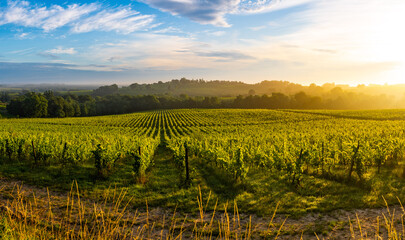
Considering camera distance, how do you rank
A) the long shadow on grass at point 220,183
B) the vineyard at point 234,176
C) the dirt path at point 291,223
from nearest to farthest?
the dirt path at point 291,223 < the vineyard at point 234,176 < the long shadow on grass at point 220,183

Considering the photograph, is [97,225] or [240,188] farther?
[240,188]

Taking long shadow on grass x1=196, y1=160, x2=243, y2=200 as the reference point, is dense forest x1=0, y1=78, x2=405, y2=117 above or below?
above

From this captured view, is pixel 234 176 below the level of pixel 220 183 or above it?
above

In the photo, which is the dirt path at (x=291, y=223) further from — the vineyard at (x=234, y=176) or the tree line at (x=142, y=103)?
the tree line at (x=142, y=103)

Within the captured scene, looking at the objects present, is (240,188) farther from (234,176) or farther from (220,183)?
(220,183)

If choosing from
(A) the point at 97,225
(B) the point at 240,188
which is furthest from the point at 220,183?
(A) the point at 97,225

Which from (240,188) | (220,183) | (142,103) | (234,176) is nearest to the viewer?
(240,188)

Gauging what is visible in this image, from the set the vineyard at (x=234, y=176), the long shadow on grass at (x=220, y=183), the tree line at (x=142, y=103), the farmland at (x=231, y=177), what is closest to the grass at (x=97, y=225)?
the vineyard at (x=234, y=176)

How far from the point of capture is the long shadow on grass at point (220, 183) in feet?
42.3

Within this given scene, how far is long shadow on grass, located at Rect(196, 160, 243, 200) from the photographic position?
12.9 metres

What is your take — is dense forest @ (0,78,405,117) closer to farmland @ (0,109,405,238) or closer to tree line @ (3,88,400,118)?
tree line @ (3,88,400,118)

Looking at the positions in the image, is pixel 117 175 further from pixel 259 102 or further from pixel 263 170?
pixel 259 102

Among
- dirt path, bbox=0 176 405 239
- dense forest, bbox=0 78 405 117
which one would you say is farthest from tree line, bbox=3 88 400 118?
dirt path, bbox=0 176 405 239

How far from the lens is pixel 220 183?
14.8 meters
